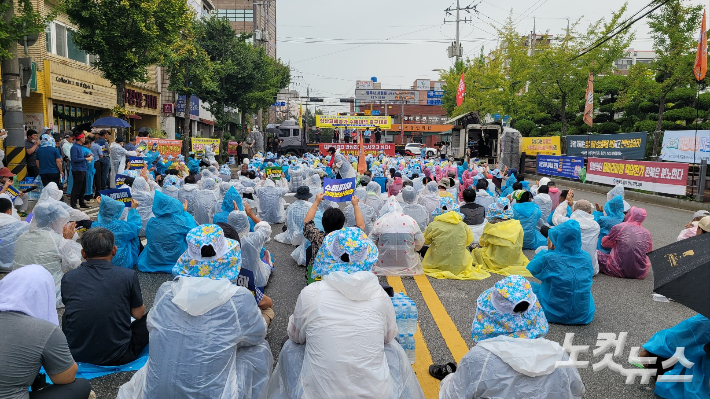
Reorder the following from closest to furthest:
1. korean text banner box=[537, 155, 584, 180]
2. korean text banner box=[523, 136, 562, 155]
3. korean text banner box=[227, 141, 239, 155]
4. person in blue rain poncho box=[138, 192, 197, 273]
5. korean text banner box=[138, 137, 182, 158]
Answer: person in blue rain poncho box=[138, 192, 197, 273]
korean text banner box=[138, 137, 182, 158]
korean text banner box=[537, 155, 584, 180]
korean text banner box=[523, 136, 562, 155]
korean text banner box=[227, 141, 239, 155]

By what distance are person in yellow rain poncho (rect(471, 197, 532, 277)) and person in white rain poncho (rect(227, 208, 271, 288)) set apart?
317 centimetres

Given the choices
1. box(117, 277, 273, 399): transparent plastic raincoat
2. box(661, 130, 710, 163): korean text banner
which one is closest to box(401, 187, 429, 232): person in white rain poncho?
box(117, 277, 273, 399): transparent plastic raincoat

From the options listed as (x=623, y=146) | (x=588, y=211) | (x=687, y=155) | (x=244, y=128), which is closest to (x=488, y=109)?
(x=244, y=128)

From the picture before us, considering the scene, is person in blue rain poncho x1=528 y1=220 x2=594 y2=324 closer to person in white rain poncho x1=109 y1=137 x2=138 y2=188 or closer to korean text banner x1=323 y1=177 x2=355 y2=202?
korean text banner x1=323 y1=177 x2=355 y2=202

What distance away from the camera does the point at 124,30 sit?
1694 cm

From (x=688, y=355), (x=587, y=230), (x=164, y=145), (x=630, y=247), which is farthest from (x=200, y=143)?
(x=688, y=355)

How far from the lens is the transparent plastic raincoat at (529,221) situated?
27.7 feet

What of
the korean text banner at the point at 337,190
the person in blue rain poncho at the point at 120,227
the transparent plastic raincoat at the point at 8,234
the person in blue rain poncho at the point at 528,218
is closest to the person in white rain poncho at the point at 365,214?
the korean text banner at the point at 337,190

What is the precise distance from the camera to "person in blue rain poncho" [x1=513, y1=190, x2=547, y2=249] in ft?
27.7

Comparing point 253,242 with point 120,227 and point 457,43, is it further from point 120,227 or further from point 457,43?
point 457,43

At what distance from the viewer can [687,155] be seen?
1659cm

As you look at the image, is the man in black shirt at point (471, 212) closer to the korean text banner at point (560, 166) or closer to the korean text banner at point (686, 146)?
the korean text banner at point (686, 146)

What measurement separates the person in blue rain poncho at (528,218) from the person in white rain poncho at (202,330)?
618cm

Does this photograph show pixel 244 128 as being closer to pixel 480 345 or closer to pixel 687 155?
A: pixel 687 155
